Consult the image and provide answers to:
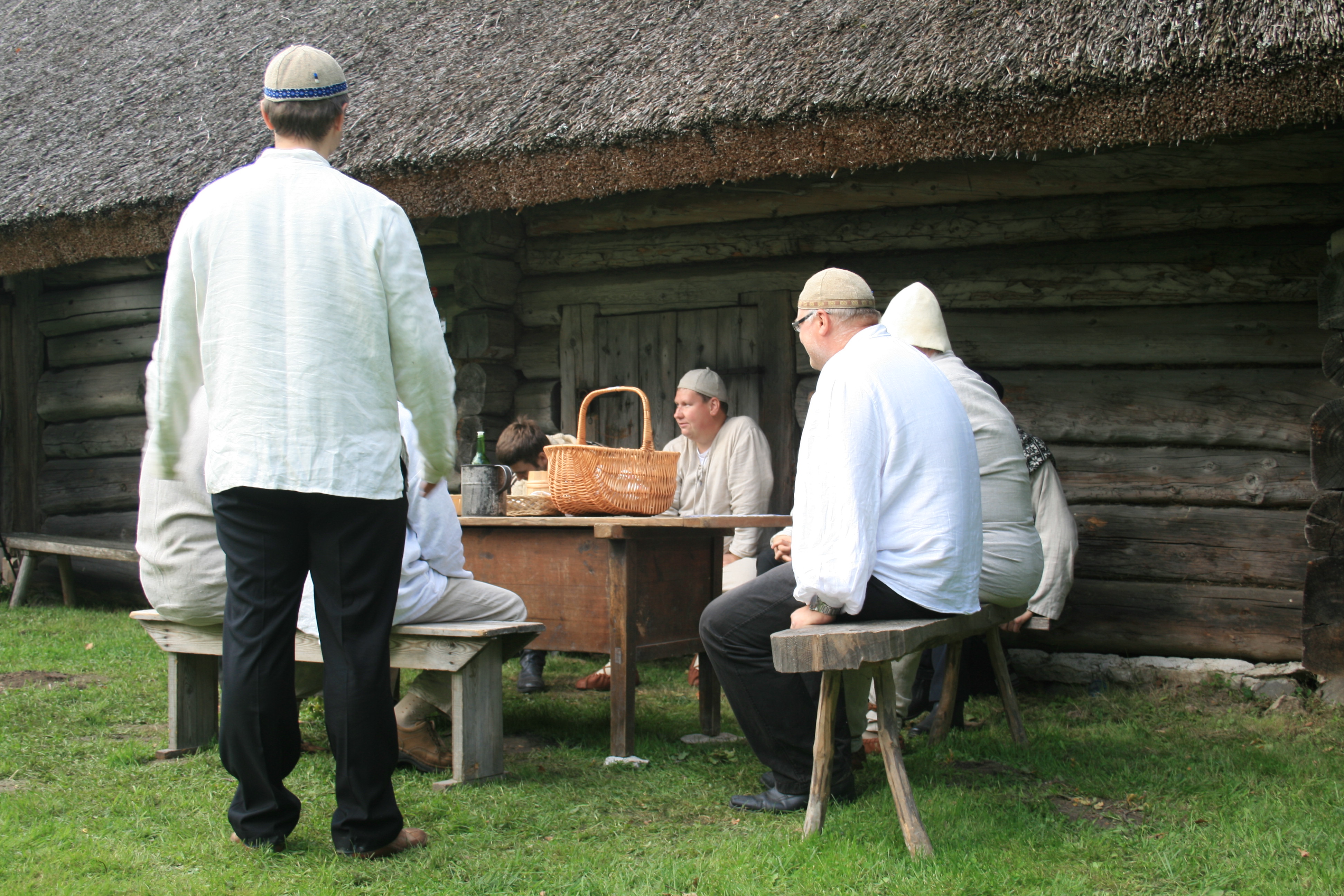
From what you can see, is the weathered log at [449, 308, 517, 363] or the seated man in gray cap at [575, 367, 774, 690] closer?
the seated man in gray cap at [575, 367, 774, 690]

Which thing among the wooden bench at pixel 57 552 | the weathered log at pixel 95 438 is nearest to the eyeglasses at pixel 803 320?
the wooden bench at pixel 57 552

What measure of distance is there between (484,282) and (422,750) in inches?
129

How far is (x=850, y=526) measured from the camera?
259cm

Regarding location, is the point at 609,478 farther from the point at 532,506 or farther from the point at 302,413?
the point at 302,413

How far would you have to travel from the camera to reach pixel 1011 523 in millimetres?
3316

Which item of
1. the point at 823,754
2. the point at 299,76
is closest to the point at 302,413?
the point at 299,76

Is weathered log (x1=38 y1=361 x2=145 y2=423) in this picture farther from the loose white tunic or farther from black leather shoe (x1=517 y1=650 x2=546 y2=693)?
the loose white tunic

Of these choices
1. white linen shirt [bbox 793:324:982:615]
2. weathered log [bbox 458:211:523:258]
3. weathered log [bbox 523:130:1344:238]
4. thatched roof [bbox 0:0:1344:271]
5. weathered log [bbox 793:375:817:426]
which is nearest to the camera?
white linen shirt [bbox 793:324:982:615]

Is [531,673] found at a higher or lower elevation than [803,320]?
lower

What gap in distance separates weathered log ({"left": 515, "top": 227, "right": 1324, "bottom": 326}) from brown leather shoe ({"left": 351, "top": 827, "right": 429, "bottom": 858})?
3.52 meters

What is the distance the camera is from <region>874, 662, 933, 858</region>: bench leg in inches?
100

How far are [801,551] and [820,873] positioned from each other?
27.3 inches

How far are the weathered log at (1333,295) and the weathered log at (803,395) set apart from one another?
2116 mm

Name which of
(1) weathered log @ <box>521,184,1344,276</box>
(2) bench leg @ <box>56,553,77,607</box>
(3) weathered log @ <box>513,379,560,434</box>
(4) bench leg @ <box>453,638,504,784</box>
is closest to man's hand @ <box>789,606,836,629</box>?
(4) bench leg @ <box>453,638,504,784</box>
